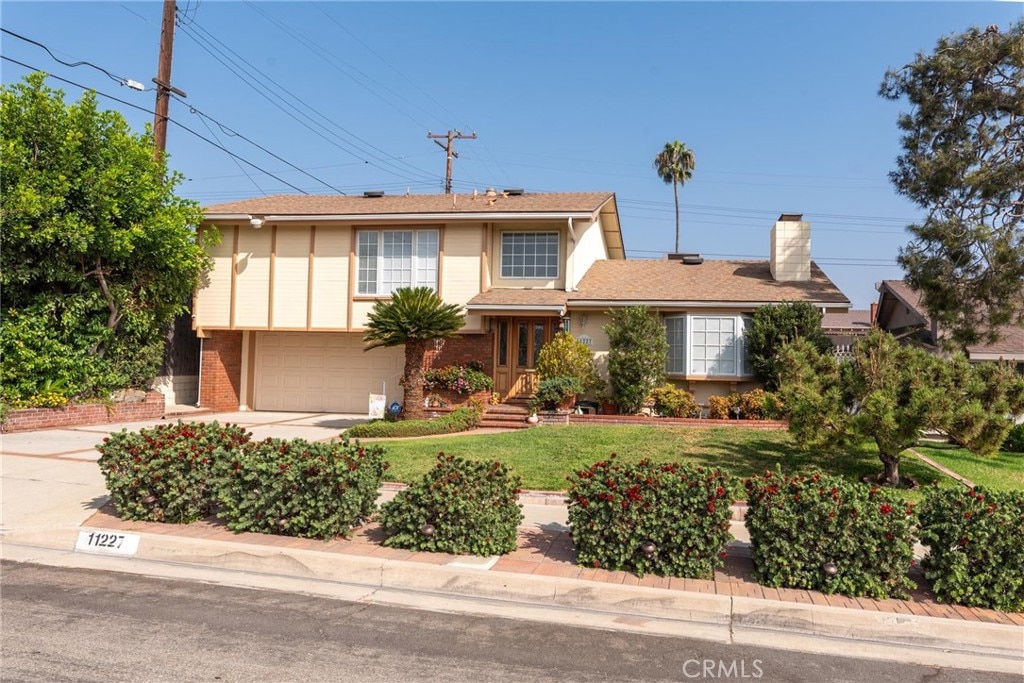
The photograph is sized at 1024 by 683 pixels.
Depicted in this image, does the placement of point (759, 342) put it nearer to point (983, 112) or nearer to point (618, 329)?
point (618, 329)

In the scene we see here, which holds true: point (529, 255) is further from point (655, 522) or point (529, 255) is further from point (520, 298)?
point (655, 522)

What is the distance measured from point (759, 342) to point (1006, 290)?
5.70 meters

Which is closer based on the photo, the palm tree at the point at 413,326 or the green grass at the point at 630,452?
the green grass at the point at 630,452

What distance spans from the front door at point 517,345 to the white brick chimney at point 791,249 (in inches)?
243

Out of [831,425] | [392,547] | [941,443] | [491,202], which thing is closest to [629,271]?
[491,202]

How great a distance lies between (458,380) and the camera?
1655 centimetres

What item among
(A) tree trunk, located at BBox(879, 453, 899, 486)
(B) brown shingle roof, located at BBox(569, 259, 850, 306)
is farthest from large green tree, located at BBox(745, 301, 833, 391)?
(A) tree trunk, located at BBox(879, 453, 899, 486)

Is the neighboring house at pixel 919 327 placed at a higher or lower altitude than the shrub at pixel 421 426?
higher

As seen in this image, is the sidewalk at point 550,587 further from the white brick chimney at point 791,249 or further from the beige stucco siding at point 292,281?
the white brick chimney at point 791,249

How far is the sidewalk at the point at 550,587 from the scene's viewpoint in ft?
16.2

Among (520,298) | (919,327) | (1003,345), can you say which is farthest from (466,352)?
(1003,345)

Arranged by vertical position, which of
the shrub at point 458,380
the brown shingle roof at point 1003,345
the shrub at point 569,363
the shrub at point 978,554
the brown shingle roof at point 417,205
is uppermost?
the brown shingle roof at point 417,205

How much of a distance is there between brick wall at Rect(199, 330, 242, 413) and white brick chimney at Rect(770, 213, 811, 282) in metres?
15.0

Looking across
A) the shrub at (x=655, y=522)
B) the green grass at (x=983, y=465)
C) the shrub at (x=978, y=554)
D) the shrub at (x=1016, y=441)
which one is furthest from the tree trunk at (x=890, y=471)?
the shrub at (x=1016, y=441)
